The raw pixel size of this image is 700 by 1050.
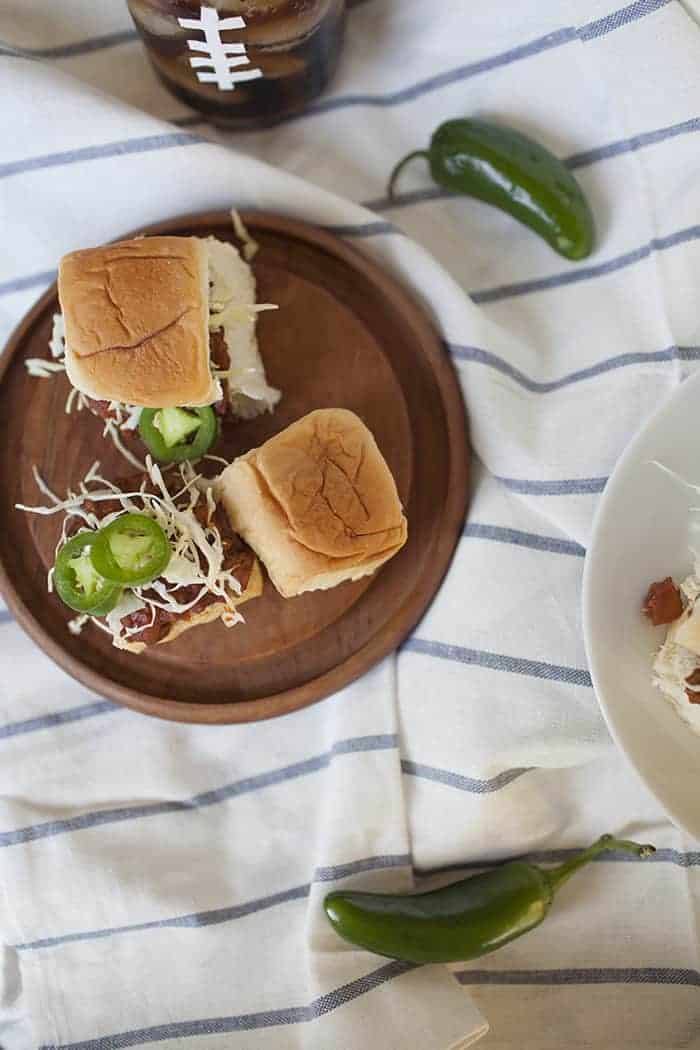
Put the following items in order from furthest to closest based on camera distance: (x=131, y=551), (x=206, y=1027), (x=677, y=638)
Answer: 1. (x=206, y=1027)
2. (x=677, y=638)
3. (x=131, y=551)

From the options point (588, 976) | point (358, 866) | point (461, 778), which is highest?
point (461, 778)

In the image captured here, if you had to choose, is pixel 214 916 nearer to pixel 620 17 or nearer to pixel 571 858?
pixel 571 858

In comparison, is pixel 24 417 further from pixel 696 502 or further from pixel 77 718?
pixel 696 502

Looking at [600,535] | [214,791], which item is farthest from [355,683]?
[600,535]

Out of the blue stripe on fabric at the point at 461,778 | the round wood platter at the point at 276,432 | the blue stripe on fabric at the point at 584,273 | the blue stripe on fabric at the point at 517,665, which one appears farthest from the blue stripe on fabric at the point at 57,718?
the blue stripe on fabric at the point at 584,273

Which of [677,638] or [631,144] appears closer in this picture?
[677,638]

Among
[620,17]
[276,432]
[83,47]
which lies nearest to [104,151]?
[83,47]

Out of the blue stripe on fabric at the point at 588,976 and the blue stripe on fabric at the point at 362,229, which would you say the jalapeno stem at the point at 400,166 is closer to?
the blue stripe on fabric at the point at 362,229

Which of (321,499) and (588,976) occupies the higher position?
(321,499)
